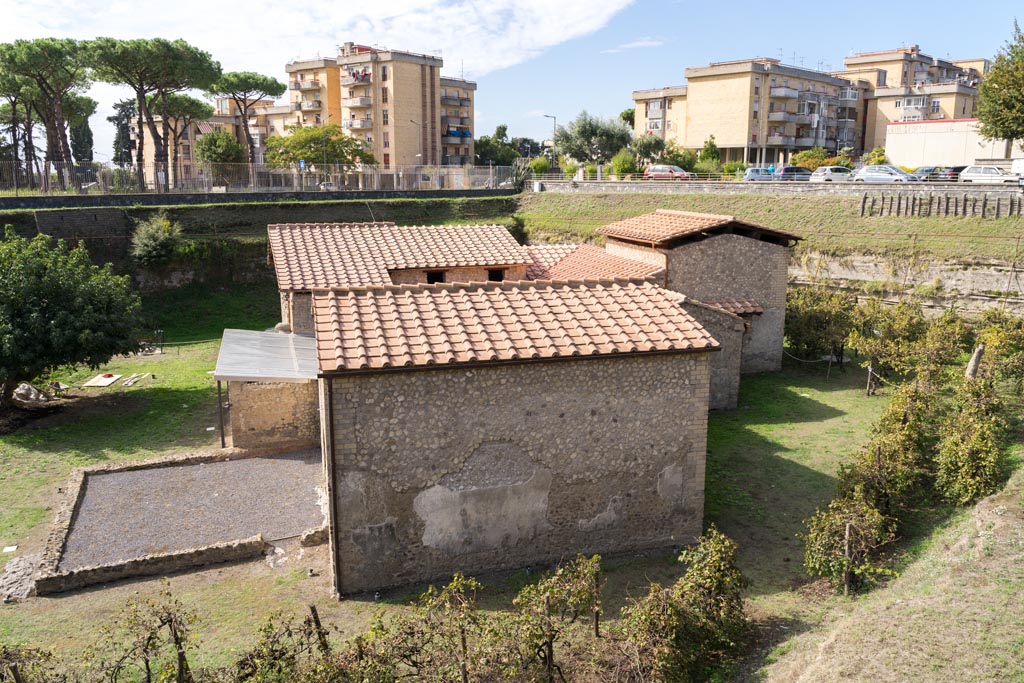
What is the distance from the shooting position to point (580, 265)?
2386cm

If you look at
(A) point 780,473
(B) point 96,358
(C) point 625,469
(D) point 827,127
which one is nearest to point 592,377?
(C) point 625,469

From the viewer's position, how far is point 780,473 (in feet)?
48.8

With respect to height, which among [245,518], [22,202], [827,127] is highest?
[827,127]

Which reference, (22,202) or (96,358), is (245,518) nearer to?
(96,358)

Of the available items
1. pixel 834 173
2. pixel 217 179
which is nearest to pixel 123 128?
pixel 217 179

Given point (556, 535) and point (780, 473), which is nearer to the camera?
point (556, 535)

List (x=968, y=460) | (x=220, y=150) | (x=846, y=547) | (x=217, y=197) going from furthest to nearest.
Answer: (x=220, y=150), (x=217, y=197), (x=968, y=460), (x=846, y=547)

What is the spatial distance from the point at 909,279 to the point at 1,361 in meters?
29.2

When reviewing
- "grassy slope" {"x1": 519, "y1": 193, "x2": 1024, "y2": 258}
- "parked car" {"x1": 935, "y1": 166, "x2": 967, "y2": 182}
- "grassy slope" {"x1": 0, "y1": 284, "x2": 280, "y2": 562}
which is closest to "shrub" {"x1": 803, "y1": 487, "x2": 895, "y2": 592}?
"grassy slope" {"x1": 0, "y1": 284, "x2": 280, "y2": 562}

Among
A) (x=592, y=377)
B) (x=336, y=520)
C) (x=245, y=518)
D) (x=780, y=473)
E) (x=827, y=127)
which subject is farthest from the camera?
(x=827, y=127)

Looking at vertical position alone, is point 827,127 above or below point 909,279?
above

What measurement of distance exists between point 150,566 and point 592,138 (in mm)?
57720

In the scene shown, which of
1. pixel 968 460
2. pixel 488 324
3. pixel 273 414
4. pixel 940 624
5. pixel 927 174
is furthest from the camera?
pixel 927 174

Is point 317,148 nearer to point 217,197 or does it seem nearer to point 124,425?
point 217,197
